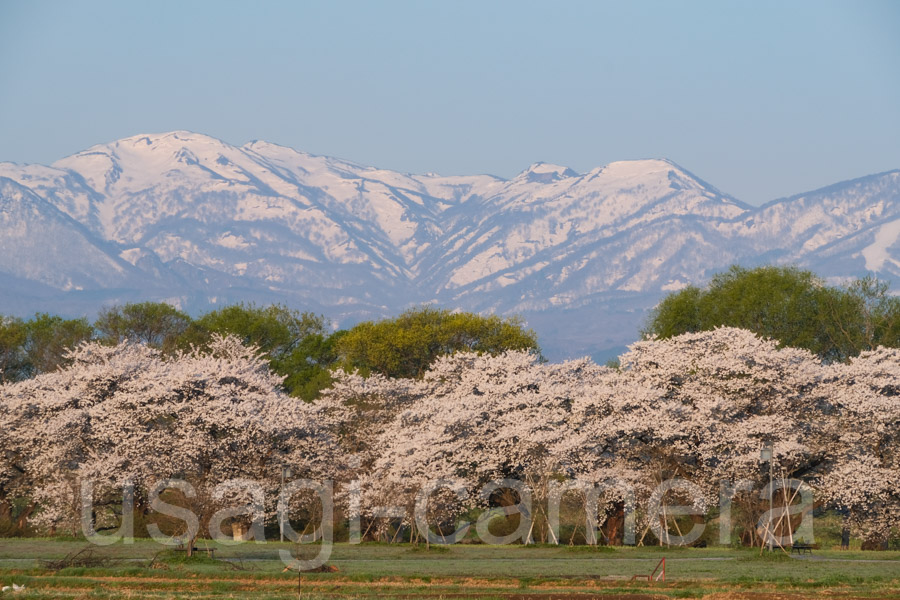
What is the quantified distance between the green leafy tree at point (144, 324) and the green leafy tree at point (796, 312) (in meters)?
60.7

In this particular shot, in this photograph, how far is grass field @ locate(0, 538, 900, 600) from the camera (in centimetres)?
4194

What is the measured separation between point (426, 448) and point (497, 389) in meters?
8.02

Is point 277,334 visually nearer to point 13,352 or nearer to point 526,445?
point 13,352

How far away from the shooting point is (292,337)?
150375 millimetres

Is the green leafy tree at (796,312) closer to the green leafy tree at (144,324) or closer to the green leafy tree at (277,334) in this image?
the green leafy tree at (277,334)

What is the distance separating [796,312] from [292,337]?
63185 millimetres

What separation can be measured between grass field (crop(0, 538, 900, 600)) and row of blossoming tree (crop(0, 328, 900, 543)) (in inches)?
266

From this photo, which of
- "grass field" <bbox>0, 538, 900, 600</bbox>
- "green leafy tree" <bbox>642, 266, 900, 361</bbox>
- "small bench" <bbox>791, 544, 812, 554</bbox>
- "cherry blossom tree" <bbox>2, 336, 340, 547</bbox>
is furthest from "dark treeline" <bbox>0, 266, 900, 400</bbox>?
"grass field" <bbox>0, 538, 900, 600</bbox>

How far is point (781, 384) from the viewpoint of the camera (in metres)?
69.3

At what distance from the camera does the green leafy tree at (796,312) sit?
378ft

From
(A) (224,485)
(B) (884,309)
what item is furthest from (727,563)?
(B) (884,309)

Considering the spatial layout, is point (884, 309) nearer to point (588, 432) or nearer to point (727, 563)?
point (588, 432)

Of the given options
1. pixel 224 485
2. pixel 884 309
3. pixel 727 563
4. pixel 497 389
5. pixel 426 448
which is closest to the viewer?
pixel 727 563

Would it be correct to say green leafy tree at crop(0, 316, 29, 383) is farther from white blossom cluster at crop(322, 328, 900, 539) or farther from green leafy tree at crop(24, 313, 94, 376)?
white blossom cluster at crop(322, 328, 900, 539)
